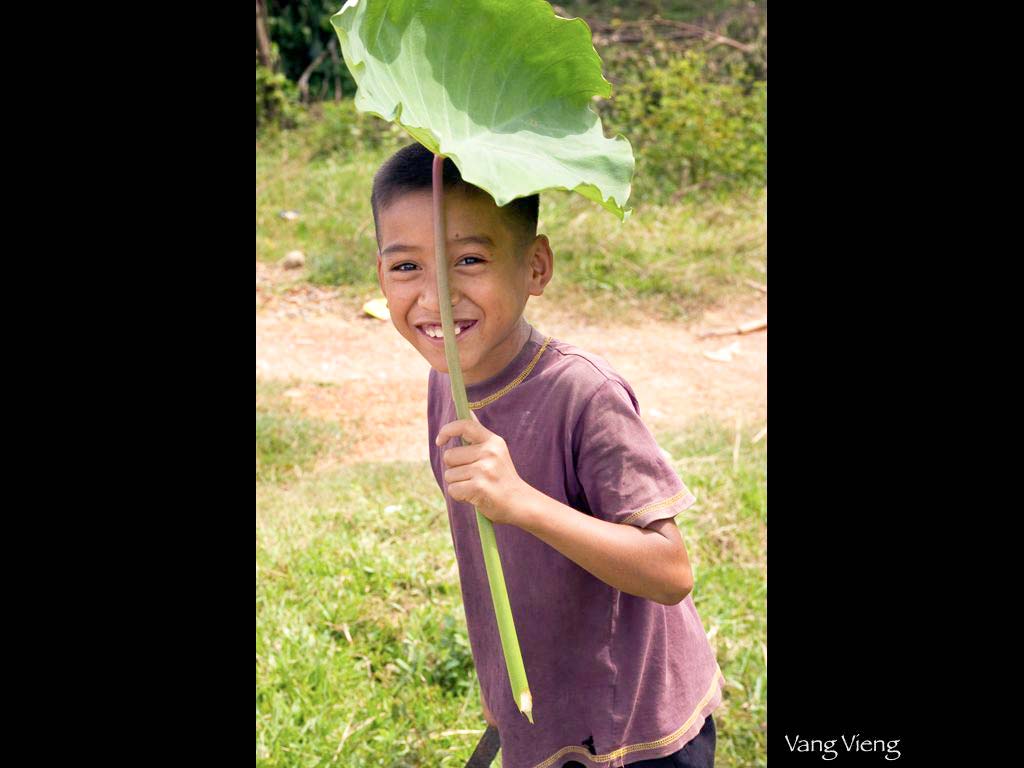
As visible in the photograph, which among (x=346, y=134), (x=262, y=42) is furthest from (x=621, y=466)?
(x=262, y=42)

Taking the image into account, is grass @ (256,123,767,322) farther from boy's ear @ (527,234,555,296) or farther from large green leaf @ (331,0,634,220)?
large green leaf @ (331,0,634,220)

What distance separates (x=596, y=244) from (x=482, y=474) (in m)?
4.47

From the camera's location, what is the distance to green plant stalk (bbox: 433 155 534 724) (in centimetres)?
125

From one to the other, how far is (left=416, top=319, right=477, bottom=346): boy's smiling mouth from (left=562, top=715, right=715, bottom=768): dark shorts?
0.73 m

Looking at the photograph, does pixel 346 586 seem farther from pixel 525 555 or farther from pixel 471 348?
pixel 471 348

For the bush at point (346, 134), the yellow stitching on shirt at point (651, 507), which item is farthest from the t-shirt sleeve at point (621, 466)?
the bush at point (346, 134)

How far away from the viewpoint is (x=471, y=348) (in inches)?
55.2

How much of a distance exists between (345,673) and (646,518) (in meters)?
1.41

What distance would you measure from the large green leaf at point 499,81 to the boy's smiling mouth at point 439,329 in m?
0.26

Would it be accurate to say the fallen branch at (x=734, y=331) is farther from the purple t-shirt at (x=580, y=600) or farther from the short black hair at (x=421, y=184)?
the short black hair at (x=421, y=184)

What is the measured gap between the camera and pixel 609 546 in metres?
1.38

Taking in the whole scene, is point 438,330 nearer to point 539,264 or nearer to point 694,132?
point 539,264

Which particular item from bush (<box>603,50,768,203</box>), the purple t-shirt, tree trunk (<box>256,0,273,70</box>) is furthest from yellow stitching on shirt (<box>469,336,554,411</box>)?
tree trunk (<box>256,0,273,70</box>)

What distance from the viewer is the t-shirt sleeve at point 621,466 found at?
1.45 metres
